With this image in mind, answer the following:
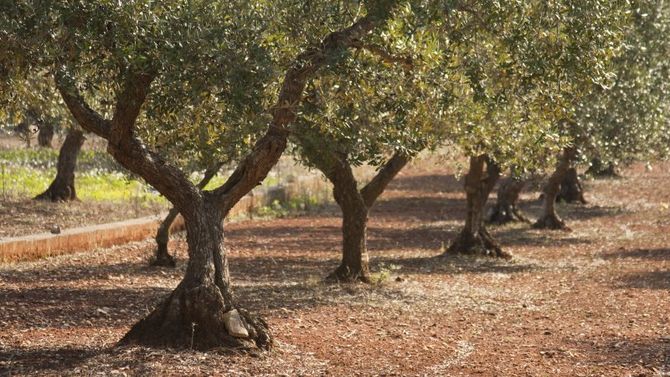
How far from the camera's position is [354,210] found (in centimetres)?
1788

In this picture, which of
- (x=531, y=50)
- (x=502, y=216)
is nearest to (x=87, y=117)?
(x=531, y=50)

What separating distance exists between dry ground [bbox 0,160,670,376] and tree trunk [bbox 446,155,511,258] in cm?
45

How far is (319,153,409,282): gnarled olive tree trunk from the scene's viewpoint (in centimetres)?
1772

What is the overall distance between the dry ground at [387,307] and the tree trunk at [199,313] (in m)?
0.21

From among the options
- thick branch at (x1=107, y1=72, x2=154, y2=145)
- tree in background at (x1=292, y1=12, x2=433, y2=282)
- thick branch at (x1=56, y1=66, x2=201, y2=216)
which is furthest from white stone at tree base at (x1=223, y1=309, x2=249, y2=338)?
tree in background at (x1=292, y1=12, x2=433, y2=282)

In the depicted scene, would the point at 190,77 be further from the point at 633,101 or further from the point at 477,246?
the point at 633,101

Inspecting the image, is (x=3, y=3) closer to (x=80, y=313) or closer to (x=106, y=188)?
(x=80, y=313)

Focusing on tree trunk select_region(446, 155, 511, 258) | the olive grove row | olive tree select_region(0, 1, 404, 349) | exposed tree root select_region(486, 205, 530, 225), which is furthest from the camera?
exposed tree root select_region(486, 205, 530, 225)

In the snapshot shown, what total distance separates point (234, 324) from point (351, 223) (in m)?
6.10

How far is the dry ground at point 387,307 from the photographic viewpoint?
12.3m

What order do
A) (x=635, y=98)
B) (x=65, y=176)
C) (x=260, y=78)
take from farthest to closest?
(x=65, y=176)
(x=635, y=98)
(x=260, y=78)

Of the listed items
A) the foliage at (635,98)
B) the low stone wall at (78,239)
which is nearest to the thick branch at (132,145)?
the low stone wall at (78,239)

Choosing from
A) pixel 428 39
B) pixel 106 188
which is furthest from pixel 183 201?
pixel 106 188

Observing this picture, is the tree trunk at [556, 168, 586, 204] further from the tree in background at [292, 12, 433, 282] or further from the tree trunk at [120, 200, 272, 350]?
the tree trunk at [120, 200, 272, 350]
